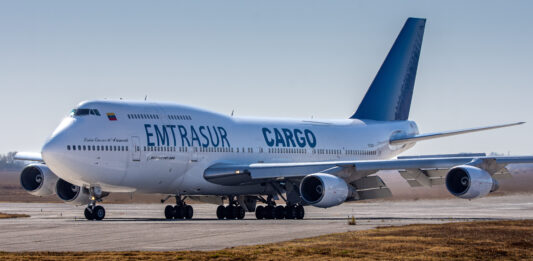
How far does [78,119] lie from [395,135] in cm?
2140

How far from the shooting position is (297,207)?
37719mm

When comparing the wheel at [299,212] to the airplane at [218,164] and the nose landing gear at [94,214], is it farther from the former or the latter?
the nose landing gear at [94,214]

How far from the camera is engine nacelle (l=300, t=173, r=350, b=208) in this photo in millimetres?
34156

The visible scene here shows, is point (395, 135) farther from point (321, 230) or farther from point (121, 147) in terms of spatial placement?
point (321, 230)


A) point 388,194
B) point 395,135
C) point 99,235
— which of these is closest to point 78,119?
point 99,235

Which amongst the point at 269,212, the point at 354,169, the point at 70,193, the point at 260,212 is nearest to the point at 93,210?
the point at 70,193

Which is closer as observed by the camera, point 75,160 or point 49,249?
point 49,249

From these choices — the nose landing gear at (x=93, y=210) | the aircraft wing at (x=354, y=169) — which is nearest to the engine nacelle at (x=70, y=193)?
the nose landing gear at (x=93, y=210)

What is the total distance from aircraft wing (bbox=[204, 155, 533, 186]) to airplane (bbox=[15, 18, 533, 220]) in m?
0.04

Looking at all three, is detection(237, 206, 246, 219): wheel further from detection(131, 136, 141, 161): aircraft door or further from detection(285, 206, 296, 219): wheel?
detection(131, 136, 141, 161): aircraft door

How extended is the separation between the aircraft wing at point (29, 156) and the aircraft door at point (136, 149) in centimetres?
613

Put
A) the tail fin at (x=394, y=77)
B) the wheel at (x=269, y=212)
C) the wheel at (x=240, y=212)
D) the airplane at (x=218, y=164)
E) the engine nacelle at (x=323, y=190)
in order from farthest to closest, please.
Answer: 1. the tail fin at (x=394, y=77)
2. the wheel at (x=240, y=212)
3. the wheel at (x=269, y=212)
4. the engine nacelle at (x=323, y=190)
5. the airplane at (x=218, y=164)

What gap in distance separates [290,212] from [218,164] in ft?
12.5

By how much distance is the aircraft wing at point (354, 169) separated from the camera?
34531 mm
